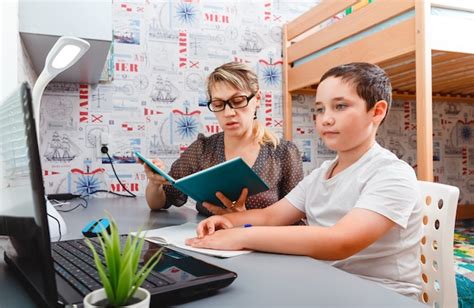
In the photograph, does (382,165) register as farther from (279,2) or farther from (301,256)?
(279,2)

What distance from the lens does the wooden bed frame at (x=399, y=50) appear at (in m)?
1.23

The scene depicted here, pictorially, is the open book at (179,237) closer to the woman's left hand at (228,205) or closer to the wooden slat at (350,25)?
the woman's left hand at (228,205)

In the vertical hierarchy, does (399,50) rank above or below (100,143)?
above

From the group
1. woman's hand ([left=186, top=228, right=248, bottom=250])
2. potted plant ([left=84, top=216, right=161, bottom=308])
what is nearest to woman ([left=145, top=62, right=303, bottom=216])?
woman's hand ([left=186, top=228, right=248, bottom=250])

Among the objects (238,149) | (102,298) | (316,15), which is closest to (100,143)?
(238,149)

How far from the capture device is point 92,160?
5.60 ft

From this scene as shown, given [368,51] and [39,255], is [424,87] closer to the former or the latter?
[368,51]

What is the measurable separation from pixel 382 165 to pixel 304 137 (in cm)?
132

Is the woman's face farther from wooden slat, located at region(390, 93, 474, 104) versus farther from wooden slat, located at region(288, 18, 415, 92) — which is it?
wooden slat, located at region(390, 93, 474, 104)

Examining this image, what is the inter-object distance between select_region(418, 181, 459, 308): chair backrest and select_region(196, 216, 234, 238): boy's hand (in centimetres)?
46

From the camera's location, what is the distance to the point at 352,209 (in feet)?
2.26

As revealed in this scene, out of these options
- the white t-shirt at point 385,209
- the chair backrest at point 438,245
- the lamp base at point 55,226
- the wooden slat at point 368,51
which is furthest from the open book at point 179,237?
the wooden slat at point 368,51

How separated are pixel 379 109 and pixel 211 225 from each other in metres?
0.44

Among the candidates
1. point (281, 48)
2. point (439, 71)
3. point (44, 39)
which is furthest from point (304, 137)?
point (44, 39)
